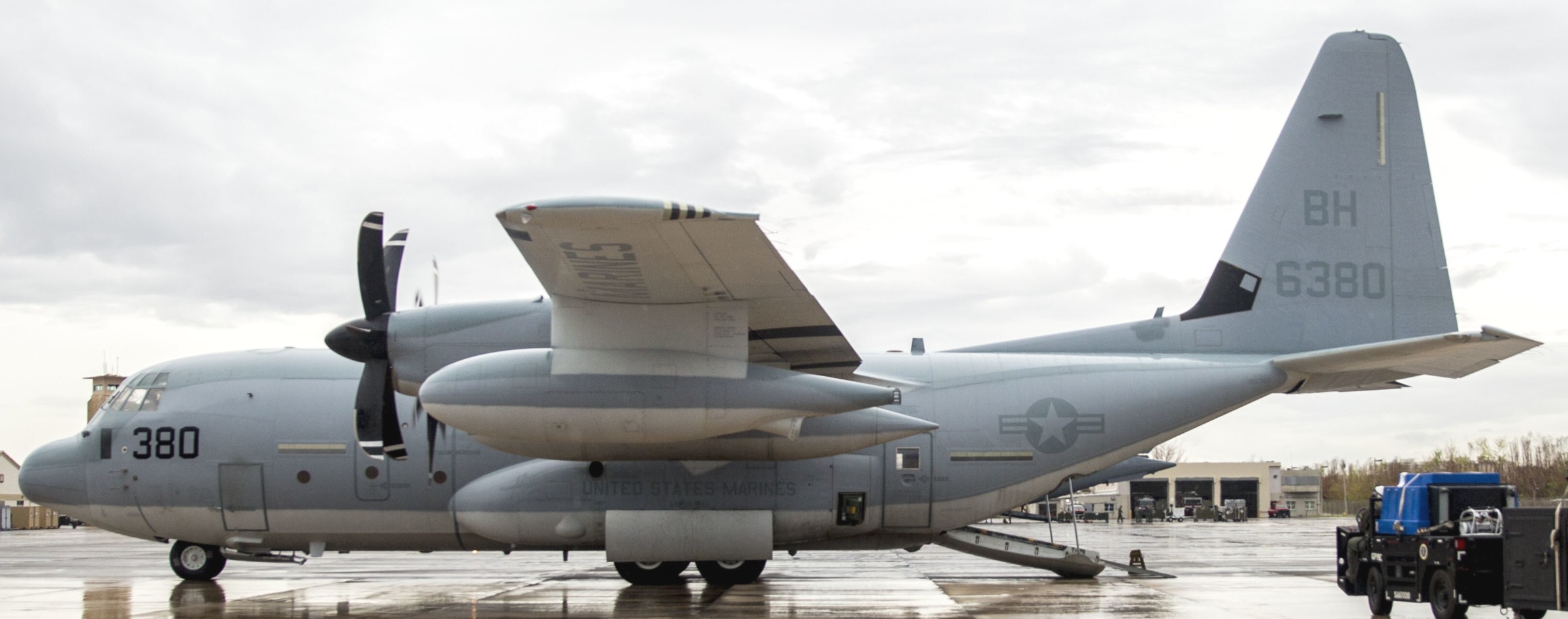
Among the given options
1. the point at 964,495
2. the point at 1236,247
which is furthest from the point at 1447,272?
the point at 964,495

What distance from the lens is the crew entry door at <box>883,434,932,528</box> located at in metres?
16.5

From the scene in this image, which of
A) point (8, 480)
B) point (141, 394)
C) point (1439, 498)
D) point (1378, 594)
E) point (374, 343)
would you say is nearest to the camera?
point (1439, 498)

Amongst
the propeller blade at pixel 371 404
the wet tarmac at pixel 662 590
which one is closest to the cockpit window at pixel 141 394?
the wet tarmac at pixel 662 590

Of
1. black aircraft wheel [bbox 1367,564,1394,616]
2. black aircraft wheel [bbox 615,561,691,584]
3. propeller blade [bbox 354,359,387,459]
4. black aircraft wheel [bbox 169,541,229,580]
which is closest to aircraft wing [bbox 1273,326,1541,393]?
black aircraft wheel [bbox 1367,564,1394,616]

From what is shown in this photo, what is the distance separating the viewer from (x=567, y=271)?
12484 millimetres

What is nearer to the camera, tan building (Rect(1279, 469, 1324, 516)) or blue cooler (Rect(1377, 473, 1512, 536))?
blue cooler (Rect(1377, 473, 1512, 536))

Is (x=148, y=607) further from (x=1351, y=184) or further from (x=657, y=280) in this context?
(x=1351, y=184)

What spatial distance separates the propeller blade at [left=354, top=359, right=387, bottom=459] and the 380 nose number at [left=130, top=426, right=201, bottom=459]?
321cm

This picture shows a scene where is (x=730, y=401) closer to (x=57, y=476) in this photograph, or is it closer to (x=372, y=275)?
(x=372, y=275)

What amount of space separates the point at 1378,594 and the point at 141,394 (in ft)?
53.6

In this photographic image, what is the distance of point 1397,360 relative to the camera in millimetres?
15484

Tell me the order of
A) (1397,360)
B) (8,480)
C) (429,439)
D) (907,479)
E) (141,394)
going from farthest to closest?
(8,480) < (141,394) < (907,479) < (429,439) < (1397,360)

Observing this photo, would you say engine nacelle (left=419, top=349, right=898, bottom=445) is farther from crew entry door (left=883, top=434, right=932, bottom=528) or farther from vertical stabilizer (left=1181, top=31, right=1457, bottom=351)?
vertical stabilizer (left=1181, top=31, right=1457, bottom=351)

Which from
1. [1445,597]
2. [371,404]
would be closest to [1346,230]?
[1445,597]
